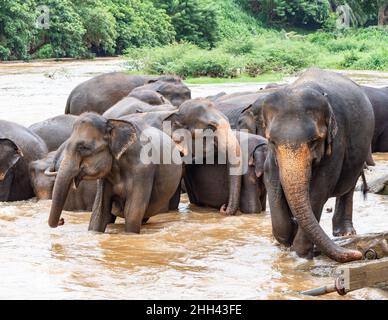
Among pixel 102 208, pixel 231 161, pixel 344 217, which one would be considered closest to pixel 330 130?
pixel 344 217

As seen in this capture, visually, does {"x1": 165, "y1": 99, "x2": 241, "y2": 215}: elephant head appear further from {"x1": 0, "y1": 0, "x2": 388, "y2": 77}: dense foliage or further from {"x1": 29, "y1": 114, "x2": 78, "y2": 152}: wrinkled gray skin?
{"x1": 0, "y1": 0, "x2": 388, "y2": 77}: dense foliage

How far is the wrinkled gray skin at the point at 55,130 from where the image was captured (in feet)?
37.1

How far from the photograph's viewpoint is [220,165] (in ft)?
32.1

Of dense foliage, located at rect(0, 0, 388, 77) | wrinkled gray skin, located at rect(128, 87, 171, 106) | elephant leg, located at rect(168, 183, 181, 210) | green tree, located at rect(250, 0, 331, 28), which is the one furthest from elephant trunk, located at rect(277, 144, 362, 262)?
green tree, located at rect(250, 0, 331, 28)

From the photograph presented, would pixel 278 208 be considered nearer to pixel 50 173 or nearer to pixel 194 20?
pixel 50 173

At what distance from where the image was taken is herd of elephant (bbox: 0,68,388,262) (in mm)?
6289

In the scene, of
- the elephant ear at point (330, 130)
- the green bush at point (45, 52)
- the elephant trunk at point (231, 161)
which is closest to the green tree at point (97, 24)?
the green bush at point (45, 52)

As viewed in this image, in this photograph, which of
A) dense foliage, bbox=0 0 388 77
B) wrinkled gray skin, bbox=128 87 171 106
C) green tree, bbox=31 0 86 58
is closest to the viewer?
wrinkled gray skin, bbox=128 87 171 106

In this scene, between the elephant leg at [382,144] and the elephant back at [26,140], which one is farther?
the elephant leg at [382,144]

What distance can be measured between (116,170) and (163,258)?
1.17 meters

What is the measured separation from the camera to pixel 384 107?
14.2m

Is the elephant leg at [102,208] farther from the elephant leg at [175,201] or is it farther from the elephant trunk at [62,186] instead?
the elephant leg at [175,201]

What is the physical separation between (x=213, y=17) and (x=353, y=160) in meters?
47.6
